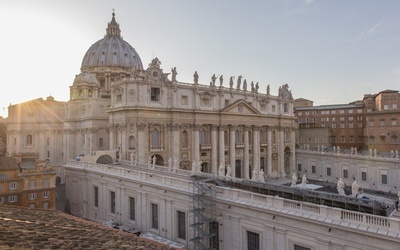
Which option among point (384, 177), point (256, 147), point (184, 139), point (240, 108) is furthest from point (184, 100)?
point (384, 177)

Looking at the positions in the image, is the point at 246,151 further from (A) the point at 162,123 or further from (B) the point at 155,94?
(B) the point at 155,94

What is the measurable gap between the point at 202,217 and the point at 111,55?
223 ft

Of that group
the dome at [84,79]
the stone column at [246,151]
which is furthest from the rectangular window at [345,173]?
the dome at [84,79]

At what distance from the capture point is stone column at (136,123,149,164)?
4162 centimetres

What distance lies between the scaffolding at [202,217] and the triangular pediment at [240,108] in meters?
29.5

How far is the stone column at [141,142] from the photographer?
137 ft

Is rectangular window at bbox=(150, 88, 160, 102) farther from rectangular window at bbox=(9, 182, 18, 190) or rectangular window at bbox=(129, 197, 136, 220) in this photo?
rectangular window at bbox=(9, 182, 18, 190)

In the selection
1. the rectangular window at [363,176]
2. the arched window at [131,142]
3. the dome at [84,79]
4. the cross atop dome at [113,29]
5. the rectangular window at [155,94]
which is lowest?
the rectangular window at [363,176]

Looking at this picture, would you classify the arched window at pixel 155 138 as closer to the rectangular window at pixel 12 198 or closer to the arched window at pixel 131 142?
the arched window at pixel 131 142

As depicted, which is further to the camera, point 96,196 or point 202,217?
point 96,196

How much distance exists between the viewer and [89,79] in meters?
64.5

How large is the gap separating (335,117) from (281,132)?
73.6 feet

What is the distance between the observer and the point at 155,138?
44.5 meters

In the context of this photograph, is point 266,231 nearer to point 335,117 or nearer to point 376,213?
point 376,213
